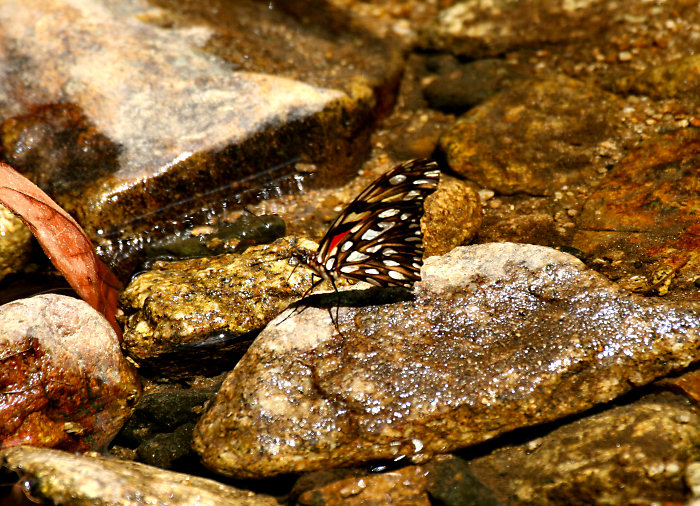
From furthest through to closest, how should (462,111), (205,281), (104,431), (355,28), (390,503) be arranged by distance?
1. (355,28)
2. (462,111)
3. (205,281)
4. (104,431)
5. (390,503)

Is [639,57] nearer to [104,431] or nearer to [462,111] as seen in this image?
[462,111]

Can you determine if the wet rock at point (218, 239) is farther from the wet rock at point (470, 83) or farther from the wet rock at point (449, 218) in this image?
the wet rock at point (470, 83)

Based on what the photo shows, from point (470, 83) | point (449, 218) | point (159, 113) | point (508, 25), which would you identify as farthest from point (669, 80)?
point (159, 113)

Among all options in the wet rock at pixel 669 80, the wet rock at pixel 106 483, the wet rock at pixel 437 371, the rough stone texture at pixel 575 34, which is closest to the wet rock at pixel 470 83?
the rough stone texture at pixel 575 34

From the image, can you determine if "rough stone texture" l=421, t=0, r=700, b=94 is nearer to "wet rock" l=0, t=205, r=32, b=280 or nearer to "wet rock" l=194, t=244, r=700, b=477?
"wet rock" l=194, t=244, r=700, b=477

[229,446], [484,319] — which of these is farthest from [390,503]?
[484,319]

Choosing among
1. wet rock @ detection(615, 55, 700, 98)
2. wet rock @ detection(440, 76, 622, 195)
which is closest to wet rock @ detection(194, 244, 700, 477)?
wet rock @ detection(440, 76, 622, 195)
